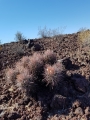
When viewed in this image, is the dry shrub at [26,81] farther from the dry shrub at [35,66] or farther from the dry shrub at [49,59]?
the dry shrub at [49,59]

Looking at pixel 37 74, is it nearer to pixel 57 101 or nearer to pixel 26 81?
pixel 26 81

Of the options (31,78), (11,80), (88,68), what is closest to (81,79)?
(88,68)

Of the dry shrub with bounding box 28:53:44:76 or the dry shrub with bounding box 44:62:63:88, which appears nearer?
the dry shrub with bounding box 44:62:63:88

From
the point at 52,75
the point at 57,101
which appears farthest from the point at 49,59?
the point at 57,101

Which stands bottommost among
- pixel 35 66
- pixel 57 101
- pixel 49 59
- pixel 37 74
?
pixel 57 101

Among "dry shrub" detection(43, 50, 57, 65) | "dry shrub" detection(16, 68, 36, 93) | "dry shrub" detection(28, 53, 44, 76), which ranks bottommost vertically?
"dry shrub" detection(16, 68, 36, 93)

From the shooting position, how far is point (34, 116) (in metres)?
6.52

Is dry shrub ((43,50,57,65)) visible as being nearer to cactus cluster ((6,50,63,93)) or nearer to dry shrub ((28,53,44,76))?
cactus cluster ((6,50,63,93))

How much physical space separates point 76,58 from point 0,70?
3173 mm

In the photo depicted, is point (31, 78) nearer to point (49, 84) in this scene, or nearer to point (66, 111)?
point (49, 84)

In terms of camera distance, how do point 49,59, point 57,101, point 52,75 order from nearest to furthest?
point 57,101 → point 52,75 → point 49,59

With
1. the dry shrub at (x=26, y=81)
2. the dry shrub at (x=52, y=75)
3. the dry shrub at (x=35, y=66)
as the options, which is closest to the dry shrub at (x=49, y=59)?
the dry shrub at (x=35, y=66)

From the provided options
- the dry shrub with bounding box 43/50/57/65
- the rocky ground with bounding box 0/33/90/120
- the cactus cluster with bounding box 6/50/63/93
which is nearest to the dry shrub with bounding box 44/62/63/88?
the cactus cluster with bounding box 6/50/63/93

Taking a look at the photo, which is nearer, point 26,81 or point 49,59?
point 26,81
